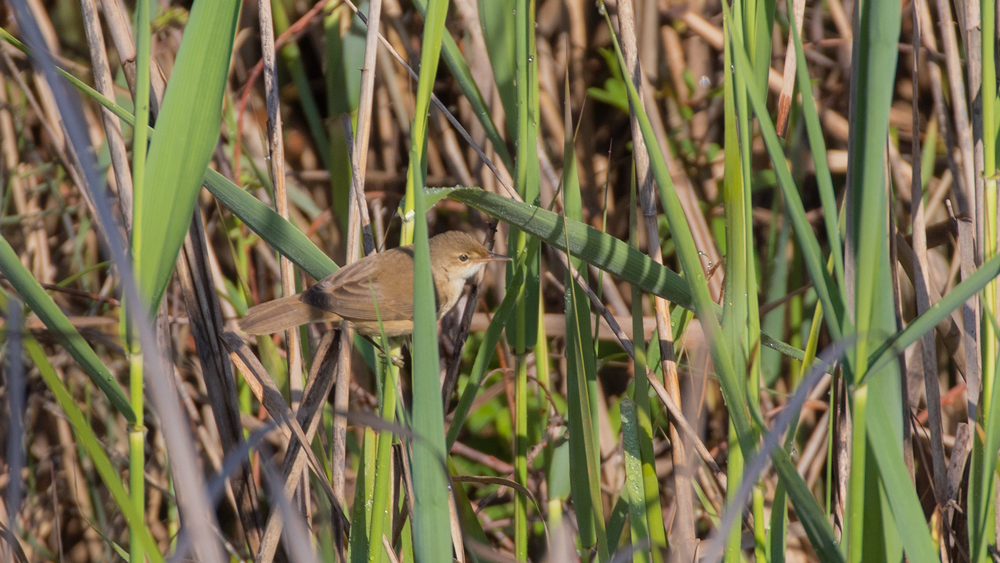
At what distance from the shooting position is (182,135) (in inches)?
33.7

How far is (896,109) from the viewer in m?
2.72

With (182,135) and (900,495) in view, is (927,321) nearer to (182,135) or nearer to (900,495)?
(900,495)

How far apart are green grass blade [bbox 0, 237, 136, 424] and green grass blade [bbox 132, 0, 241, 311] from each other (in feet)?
0.37

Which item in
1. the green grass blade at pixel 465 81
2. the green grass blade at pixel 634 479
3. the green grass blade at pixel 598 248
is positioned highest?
the green grass blade at pixel 465 81

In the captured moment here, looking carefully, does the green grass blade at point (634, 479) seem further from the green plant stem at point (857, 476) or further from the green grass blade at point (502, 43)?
the green grass blade at point (502, 43)

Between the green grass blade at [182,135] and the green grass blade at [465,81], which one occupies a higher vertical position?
the green grass blade at [465,81]

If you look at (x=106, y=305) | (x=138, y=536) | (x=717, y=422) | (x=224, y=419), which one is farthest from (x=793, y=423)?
(x=106, y=305)

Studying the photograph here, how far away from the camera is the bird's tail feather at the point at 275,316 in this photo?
172 cm

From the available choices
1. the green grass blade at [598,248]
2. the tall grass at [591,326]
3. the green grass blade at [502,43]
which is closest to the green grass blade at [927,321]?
the tall grass at [591,326]

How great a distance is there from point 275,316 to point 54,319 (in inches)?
35.4

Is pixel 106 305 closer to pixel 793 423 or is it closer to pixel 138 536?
pixel 138 536

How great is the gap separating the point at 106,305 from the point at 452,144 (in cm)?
132

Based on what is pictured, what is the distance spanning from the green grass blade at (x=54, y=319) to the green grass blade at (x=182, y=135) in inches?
4.4

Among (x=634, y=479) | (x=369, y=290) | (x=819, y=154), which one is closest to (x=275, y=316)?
(x=369, y=290)
